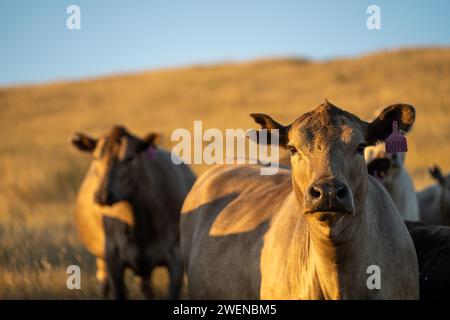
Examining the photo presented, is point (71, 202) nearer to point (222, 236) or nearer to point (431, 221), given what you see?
point (431, 221)

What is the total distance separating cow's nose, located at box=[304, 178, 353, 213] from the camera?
4559 mm

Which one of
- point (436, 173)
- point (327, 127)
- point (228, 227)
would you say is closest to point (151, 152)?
Result: point (228, 227)

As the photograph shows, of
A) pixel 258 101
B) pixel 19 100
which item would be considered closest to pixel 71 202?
pixel 258 101

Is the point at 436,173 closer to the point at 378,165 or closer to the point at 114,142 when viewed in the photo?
the point at 378,165

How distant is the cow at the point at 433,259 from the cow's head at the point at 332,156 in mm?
1241

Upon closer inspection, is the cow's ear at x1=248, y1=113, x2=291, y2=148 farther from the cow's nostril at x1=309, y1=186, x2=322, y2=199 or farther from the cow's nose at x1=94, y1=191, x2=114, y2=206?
the cow's nose at x1=94, y1=191, x2=114, y2=206

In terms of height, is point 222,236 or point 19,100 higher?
point 19,100

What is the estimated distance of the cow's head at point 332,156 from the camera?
4.61m

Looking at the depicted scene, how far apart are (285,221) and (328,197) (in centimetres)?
132

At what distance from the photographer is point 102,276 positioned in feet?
34.8

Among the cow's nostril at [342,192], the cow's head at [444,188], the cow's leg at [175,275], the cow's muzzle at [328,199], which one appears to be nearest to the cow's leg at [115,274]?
the cow's leg at [175,275]

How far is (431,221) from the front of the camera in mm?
10938

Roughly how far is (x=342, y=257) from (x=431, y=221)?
6298 mm

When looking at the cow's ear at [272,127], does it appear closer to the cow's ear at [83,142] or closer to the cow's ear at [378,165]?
the cow's ear at [378,165]
